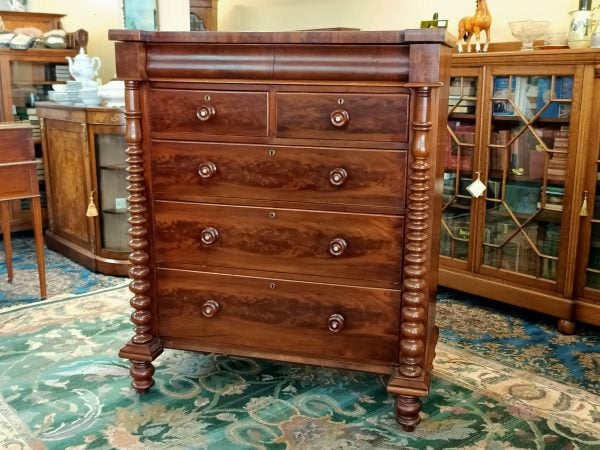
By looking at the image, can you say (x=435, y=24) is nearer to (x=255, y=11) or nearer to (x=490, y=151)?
(x=490, y=151)

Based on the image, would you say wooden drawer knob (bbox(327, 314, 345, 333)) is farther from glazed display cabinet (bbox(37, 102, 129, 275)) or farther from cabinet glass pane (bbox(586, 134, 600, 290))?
glazed display cabinet (bbox(37, 102, 129, 275))

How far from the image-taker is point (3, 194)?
10.1 ft

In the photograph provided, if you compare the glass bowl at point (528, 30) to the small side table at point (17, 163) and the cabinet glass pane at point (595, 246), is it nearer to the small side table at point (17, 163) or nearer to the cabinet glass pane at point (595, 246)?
the cabinet glass pane at point (595, 246)

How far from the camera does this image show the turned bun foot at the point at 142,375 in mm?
2316

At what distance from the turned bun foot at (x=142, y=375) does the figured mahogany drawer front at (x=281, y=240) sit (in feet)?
1.22

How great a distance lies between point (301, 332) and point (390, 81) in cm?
83

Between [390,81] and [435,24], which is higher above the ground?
[435,24]

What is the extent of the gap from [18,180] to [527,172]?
2313mm

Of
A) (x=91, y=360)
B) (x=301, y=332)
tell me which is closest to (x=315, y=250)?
(x=301, y=332)

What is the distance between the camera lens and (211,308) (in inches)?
88.0

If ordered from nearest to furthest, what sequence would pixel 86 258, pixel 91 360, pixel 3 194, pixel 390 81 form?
1. pixel 390 81
2. pixel 91 360
3. pixel 3 194
4. pixel 86 258

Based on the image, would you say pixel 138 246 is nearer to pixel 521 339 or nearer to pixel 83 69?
pixel 521 339

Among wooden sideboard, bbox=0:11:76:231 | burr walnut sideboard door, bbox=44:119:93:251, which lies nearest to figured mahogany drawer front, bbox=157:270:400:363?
burr walnut sideboard door, bbox=44:119:93:251

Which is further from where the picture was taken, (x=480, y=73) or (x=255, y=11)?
(x=255, y=11)
